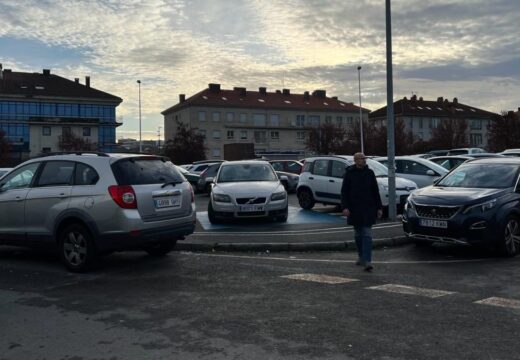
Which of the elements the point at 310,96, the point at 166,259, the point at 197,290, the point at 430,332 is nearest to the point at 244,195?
the point at 166,259

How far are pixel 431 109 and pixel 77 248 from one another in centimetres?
10996

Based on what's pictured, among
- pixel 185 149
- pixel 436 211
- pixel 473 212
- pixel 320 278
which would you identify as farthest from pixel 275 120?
pixel 320 278

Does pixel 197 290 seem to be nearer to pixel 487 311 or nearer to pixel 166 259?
pixel 166 259

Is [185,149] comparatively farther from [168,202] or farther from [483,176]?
[168,202]

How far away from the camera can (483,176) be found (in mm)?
10195

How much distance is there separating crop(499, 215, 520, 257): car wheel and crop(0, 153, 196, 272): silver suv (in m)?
5.26

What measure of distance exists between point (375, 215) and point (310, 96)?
100617 mm

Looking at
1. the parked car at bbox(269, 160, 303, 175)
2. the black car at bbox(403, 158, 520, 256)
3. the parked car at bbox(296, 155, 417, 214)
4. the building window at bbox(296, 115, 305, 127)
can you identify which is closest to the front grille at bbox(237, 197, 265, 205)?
the parked car at bbox(296, 155, 417, 214)

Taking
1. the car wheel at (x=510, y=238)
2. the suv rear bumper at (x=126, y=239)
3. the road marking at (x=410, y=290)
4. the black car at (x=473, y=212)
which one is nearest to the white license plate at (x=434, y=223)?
the black car at (x=473, y=212)

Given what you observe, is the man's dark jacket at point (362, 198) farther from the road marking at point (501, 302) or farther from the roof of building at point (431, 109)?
the roof of building at point (431, 109)

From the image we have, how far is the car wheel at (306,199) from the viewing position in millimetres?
16406

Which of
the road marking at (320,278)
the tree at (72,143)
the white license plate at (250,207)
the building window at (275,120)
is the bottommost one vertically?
the road marking at (320,278)

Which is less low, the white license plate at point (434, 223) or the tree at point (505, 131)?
the tree at point (505, 131)

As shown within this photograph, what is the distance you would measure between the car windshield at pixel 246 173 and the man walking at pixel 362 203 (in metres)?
5.49
